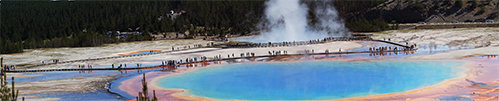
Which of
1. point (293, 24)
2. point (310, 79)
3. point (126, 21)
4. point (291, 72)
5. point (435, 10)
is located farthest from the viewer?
point (126, 21)

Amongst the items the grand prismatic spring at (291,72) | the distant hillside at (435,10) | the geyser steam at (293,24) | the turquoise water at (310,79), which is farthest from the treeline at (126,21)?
the turquoise water at (310,79)

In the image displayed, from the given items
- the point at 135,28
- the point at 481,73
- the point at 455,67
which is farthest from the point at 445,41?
the point at 135,28

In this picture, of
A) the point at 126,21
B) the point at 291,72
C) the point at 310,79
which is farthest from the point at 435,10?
the point at 126,21

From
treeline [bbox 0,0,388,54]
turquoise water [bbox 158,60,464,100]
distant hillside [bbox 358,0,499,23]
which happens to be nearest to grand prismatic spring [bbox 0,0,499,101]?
turquoise water [bbox 158,60,464,100]

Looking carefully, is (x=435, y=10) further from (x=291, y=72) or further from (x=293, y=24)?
(x=291, y=72)

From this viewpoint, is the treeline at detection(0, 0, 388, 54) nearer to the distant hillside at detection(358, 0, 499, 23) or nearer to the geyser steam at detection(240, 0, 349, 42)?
the geyser steam at detection(240, 0, 349, 42)

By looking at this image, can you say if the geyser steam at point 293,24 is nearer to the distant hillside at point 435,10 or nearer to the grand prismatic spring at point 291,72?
the grand prismatic spring at point 291,72
